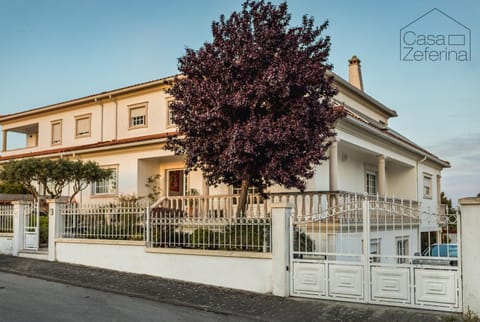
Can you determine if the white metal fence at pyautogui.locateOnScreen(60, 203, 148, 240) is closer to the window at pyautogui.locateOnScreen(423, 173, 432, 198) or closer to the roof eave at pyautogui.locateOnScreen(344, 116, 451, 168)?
the roof eave at pyautogui.locateOnScreen(344, 116, 451, 168)

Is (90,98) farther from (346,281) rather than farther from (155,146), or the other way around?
(346,281)

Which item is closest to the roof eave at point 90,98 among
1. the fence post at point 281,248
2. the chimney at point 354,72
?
the fence post at point 281,248

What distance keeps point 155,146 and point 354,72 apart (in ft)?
43.4

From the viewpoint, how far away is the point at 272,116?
1126 cm

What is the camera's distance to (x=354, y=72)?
26453 mm

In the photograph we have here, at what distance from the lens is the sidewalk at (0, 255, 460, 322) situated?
808 centimetres

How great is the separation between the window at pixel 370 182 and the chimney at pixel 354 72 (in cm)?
622

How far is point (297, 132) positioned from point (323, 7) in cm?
290

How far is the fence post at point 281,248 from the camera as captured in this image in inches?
375

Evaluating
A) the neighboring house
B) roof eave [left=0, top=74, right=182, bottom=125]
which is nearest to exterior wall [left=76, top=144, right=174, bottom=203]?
the neighboring house

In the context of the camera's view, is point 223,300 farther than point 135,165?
No

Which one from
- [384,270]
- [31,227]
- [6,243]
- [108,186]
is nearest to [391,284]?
[384,270]

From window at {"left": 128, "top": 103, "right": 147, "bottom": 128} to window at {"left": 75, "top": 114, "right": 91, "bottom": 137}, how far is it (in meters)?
2.68

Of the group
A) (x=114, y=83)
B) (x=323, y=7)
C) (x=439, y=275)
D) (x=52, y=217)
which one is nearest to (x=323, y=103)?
(x=323, y=7)
